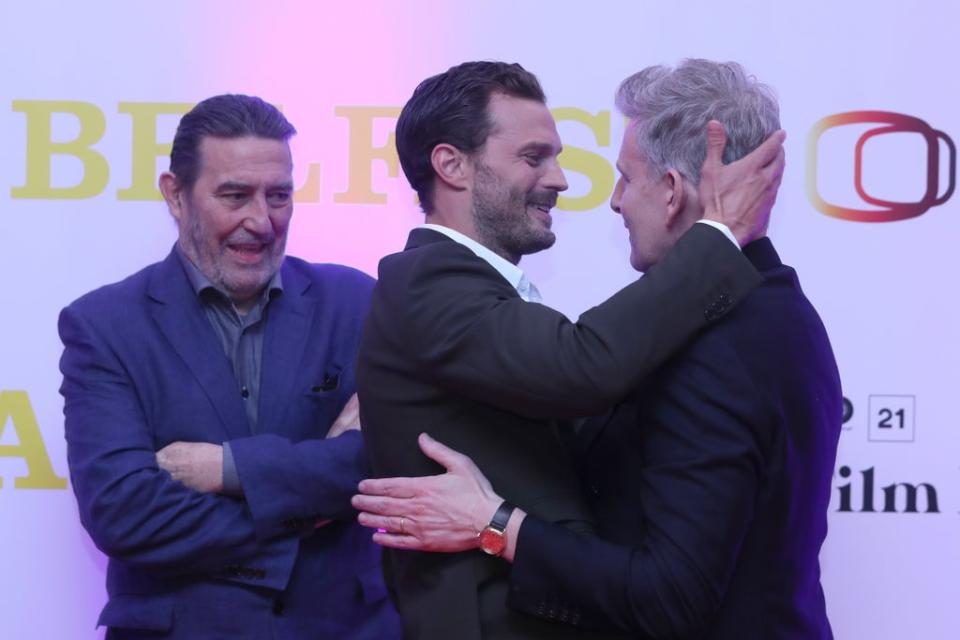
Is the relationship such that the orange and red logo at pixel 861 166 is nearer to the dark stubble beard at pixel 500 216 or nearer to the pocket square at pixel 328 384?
the dark stubble beard at pixel 500 216

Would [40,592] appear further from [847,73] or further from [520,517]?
[847,73]

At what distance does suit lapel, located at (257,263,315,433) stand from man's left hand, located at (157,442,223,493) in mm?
164

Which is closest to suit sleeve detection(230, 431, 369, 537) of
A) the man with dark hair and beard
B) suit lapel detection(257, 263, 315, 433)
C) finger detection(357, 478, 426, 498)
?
suit lapel detection(257, 263, 315, 433)

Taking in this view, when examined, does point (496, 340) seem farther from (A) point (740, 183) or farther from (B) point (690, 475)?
(A) point (740, 183)

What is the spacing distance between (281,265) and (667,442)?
1.40 m

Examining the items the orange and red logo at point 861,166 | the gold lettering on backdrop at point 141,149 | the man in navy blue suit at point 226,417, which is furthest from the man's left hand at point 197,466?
the orange and red logo at point 861,166

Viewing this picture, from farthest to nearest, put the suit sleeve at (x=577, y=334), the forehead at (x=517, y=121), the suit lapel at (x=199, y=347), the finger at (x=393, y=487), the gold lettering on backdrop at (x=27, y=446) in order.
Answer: the gold lettering on backdrop at (x=27, y=446), the suit lapel at (x=199, y=347), the forehead at (x=517, y=121), the finger at (x=393, y=487), the suit sleeve at (x=577, y=334)

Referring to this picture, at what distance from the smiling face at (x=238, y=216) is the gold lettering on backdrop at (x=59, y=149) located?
485 millimetres

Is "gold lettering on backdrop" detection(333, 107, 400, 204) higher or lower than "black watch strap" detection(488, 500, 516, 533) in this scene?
higher

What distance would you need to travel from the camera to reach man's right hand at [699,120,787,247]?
1.96 metres

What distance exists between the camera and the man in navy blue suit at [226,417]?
103 inches

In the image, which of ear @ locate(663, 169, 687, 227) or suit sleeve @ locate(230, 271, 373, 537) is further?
suit sleeve @ locate(230, 271, 373, 537)

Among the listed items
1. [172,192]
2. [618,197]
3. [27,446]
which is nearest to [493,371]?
[618,197]

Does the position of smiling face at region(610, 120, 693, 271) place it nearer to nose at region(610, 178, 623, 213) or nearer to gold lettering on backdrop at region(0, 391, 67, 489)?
nose at region(610, 178, 623, 213)
